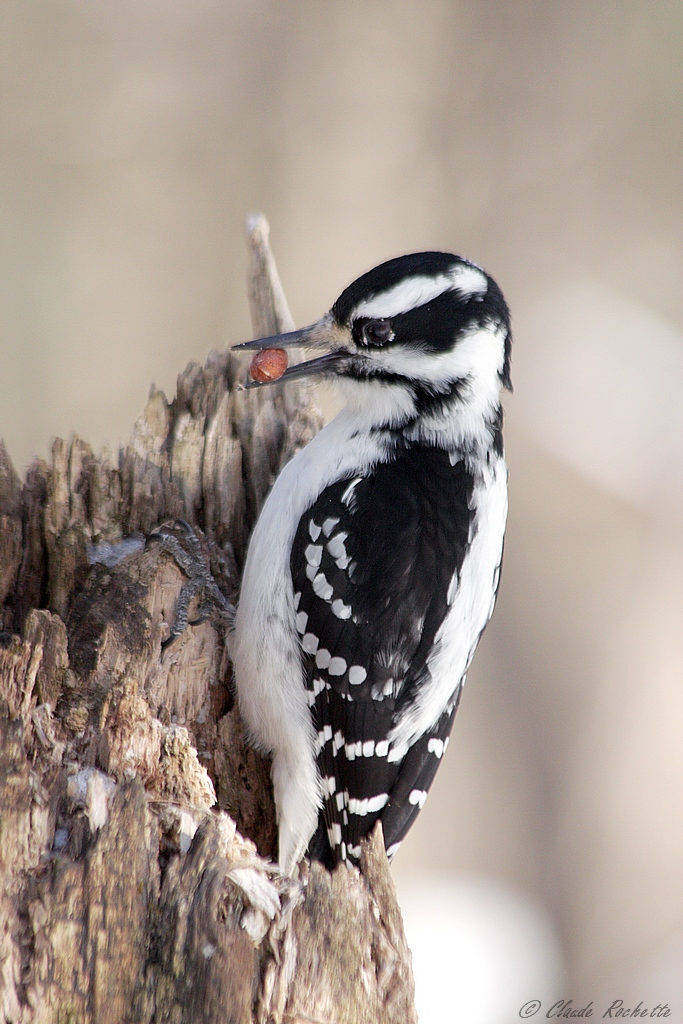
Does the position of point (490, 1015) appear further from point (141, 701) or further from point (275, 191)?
point (275, 191)

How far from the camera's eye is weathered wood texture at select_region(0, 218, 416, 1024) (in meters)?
1.74

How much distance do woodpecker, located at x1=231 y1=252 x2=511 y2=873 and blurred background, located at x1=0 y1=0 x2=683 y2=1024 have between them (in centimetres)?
260

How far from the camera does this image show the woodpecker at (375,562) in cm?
238

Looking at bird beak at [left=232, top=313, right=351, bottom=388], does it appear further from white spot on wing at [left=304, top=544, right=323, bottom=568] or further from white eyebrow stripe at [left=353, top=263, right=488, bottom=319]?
white spot on wing at [left=304, top=544, right=323, bottom=568]

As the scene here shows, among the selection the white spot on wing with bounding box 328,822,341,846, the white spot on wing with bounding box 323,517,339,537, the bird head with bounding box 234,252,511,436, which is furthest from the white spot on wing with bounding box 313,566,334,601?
the white spot on wing with bounding box 328,822,341,846

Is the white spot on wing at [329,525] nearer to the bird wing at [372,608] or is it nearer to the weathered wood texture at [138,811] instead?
the bird wing at [372,608]

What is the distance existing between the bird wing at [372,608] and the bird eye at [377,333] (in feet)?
1.00

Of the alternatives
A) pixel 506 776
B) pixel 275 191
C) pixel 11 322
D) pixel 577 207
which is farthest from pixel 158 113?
pixel 506 776

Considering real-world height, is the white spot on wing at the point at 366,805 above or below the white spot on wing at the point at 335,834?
above

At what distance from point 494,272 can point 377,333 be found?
3.18 m

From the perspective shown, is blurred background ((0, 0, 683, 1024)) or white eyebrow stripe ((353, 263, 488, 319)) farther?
blurred background ((0, 0, 683, 1024))

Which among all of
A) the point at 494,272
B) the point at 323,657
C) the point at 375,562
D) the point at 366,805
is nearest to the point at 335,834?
the point at 366,805

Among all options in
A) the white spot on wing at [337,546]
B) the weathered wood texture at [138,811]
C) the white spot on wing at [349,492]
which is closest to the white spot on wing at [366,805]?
the weathered wood texture at [138,811]

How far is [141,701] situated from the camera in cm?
210
